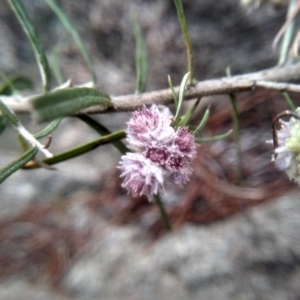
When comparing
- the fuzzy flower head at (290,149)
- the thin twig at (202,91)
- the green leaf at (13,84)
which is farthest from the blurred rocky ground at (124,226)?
the fuzzy flower head at (290,149)

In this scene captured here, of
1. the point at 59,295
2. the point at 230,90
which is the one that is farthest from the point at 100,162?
the point at 230,90

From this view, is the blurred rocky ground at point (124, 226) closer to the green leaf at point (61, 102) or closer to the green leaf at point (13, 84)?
the green leaf at point (13, 84)

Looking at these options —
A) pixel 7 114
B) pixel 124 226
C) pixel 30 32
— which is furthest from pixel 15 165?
pixel 124 226

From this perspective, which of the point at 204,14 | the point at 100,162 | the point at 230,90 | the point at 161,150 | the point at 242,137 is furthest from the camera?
the point at 100,162

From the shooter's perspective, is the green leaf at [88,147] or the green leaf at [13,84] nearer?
the green leaf at [88,147]

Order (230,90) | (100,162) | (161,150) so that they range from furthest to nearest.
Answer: (100,162), (230,90), (161,150)

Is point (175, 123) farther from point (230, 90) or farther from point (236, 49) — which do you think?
point (236, 49)

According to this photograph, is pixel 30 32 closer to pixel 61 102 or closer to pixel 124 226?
pixel 61 102
